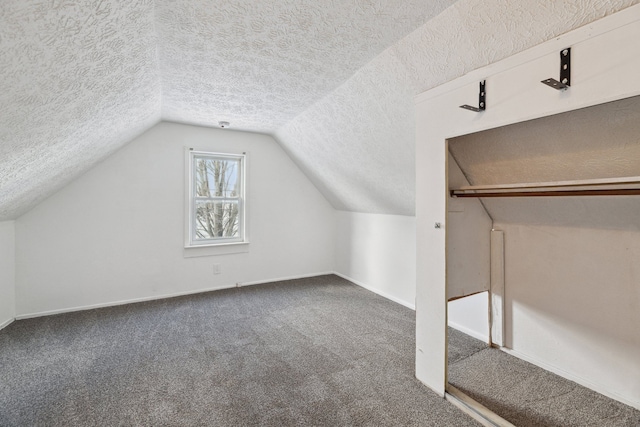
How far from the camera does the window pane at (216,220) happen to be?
154 inches

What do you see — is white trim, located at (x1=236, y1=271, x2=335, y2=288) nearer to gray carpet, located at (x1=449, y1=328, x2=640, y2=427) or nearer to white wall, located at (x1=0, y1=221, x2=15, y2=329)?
white wall, located at (x1=0, y1=221, x2=15, y2=329)

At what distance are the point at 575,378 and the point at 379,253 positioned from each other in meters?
2.20

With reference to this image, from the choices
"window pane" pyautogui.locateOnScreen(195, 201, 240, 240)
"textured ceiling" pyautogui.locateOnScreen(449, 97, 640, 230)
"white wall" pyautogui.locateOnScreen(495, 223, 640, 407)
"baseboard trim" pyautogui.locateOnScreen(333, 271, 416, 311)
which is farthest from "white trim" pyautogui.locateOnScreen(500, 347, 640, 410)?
"window pane" pyautogui.locateOnScreen(195, 201, 240, 240)

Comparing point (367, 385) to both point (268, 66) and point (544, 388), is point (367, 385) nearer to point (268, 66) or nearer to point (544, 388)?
point (544, 388)

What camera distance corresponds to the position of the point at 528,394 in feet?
5.86

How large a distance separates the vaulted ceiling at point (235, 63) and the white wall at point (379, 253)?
807 mm

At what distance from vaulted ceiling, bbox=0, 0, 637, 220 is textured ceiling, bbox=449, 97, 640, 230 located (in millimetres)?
423

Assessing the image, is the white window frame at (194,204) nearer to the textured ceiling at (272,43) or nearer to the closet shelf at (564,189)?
the textured ceiling at (272,43)

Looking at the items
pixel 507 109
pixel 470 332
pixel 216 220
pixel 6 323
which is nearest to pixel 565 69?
pixel 507 109

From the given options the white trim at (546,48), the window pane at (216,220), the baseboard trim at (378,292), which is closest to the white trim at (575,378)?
the baseboard trim at (378,292)

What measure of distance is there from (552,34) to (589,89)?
313mm

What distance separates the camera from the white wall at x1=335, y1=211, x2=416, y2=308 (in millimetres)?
3389

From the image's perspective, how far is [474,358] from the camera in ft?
7.20

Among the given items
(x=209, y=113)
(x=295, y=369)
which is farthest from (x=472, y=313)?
(x=209, y=113)
